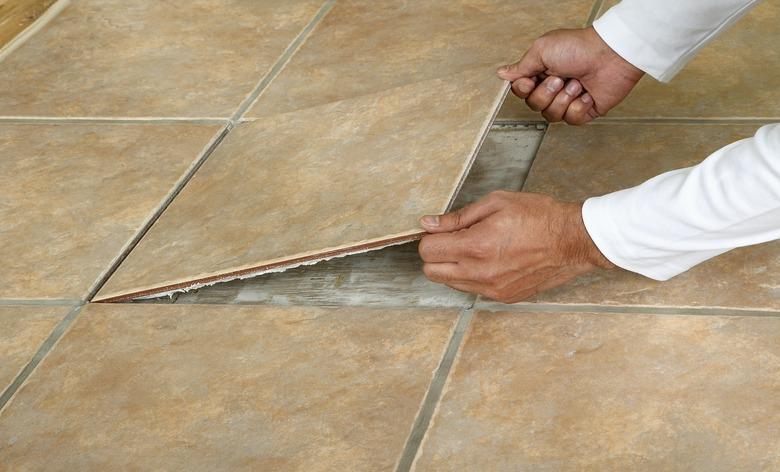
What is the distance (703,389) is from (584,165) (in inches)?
25.2

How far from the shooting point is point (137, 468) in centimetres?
132

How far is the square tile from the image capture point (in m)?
2.73

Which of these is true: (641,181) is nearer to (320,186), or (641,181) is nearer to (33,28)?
(320,186)

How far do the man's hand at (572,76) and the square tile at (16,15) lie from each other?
1484mm

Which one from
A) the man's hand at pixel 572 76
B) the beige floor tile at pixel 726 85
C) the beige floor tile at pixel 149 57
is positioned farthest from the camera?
the beige floor tile at pixel 149 57

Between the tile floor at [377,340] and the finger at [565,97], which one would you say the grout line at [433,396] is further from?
the finger at [565,97]

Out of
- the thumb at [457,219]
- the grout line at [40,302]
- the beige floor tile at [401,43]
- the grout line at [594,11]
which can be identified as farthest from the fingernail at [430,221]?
the grout line at [594,11]

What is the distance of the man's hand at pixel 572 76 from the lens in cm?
187

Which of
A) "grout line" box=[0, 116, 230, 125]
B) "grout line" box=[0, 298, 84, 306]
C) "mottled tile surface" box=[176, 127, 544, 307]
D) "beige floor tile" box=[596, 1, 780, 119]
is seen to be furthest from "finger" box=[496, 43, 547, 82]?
"grout line" box=[0, 298, 84, 306]

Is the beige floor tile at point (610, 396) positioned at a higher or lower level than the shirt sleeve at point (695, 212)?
lower

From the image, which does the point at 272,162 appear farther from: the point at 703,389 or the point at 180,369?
the point at 703,389

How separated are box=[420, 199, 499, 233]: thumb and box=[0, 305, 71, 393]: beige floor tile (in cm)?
61

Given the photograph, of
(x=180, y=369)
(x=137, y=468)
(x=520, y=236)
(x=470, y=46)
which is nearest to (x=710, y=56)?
(x=470, y=46)

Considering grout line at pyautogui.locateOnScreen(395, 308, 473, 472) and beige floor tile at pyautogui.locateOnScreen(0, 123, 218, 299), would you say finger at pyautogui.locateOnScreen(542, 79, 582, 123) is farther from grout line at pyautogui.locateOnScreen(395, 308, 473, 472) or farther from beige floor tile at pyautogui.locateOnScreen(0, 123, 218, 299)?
beige floor tile at pyautogui.locateOnScreen(0, 123, 218, 299)
